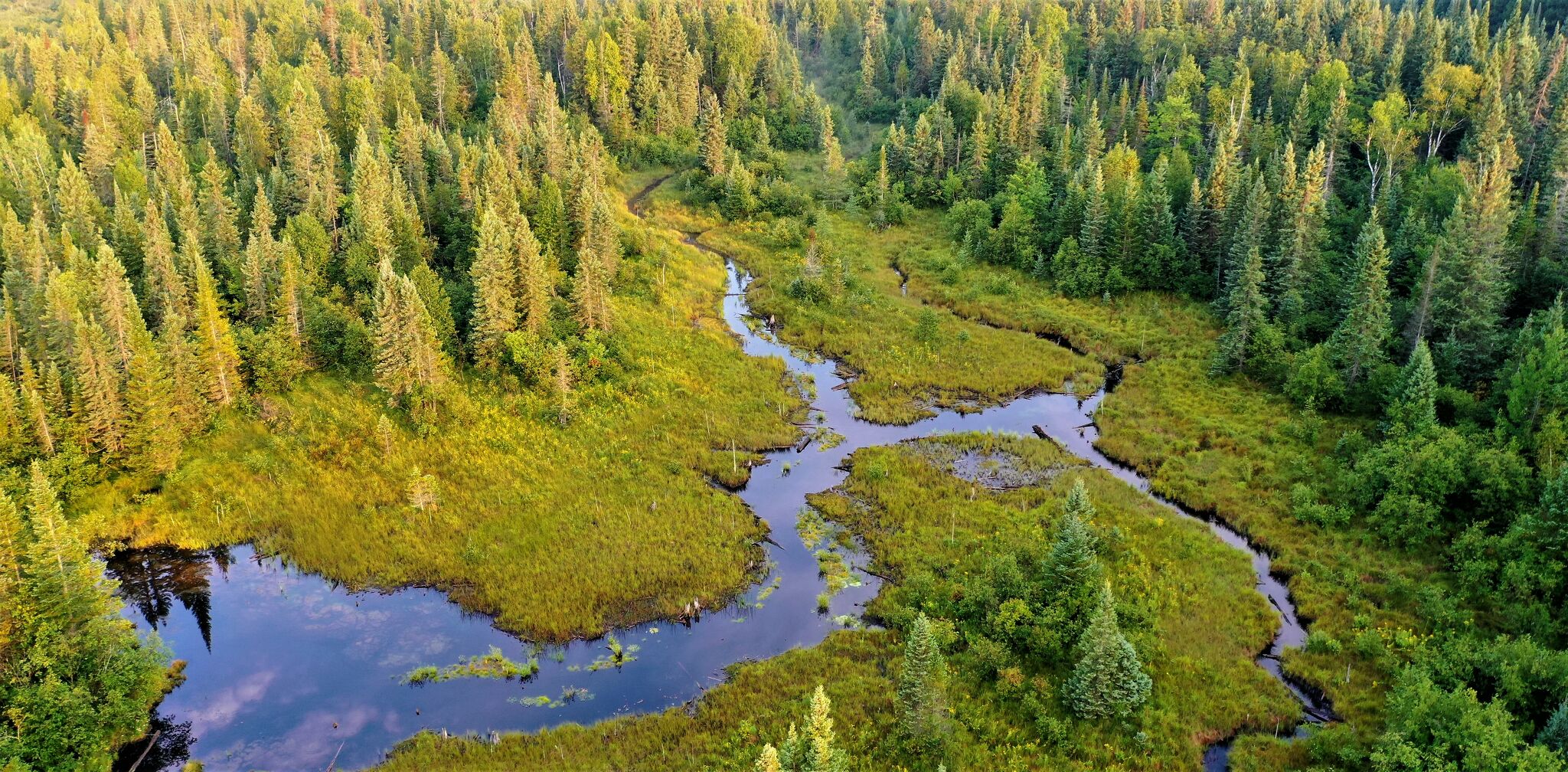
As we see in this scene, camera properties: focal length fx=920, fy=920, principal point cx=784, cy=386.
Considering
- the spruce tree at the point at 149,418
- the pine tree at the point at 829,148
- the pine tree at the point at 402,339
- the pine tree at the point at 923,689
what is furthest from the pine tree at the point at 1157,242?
the spruce tree at the point at 149,418

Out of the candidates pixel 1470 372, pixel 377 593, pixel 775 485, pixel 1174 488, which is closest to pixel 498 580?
pixel 377 593

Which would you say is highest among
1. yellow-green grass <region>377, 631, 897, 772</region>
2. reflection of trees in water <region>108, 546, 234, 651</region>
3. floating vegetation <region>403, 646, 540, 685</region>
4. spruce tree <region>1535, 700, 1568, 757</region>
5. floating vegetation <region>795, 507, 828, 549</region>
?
spruce tree <region>1535, 700, 1568, 757</region>

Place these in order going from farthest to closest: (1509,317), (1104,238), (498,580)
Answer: (1104,238)
(1509,317)
(498,580)

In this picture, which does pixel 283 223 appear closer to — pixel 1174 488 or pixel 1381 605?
pixel 1174 488

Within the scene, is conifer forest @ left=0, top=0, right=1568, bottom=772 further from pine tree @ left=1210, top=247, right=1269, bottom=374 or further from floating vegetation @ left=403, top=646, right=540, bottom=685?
pine tree @ left=1210, top=247, right=1269, bottom=374

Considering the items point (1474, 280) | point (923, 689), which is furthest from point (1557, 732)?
point (1474, 280)

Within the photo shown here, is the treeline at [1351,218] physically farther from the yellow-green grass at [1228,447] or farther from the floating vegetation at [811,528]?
the floating vegetation at [811,528]

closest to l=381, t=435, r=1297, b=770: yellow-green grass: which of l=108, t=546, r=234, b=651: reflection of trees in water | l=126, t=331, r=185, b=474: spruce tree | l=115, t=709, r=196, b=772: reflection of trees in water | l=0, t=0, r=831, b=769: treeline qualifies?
l=115, t=709, r=196, b=772: reflection of trees in water
